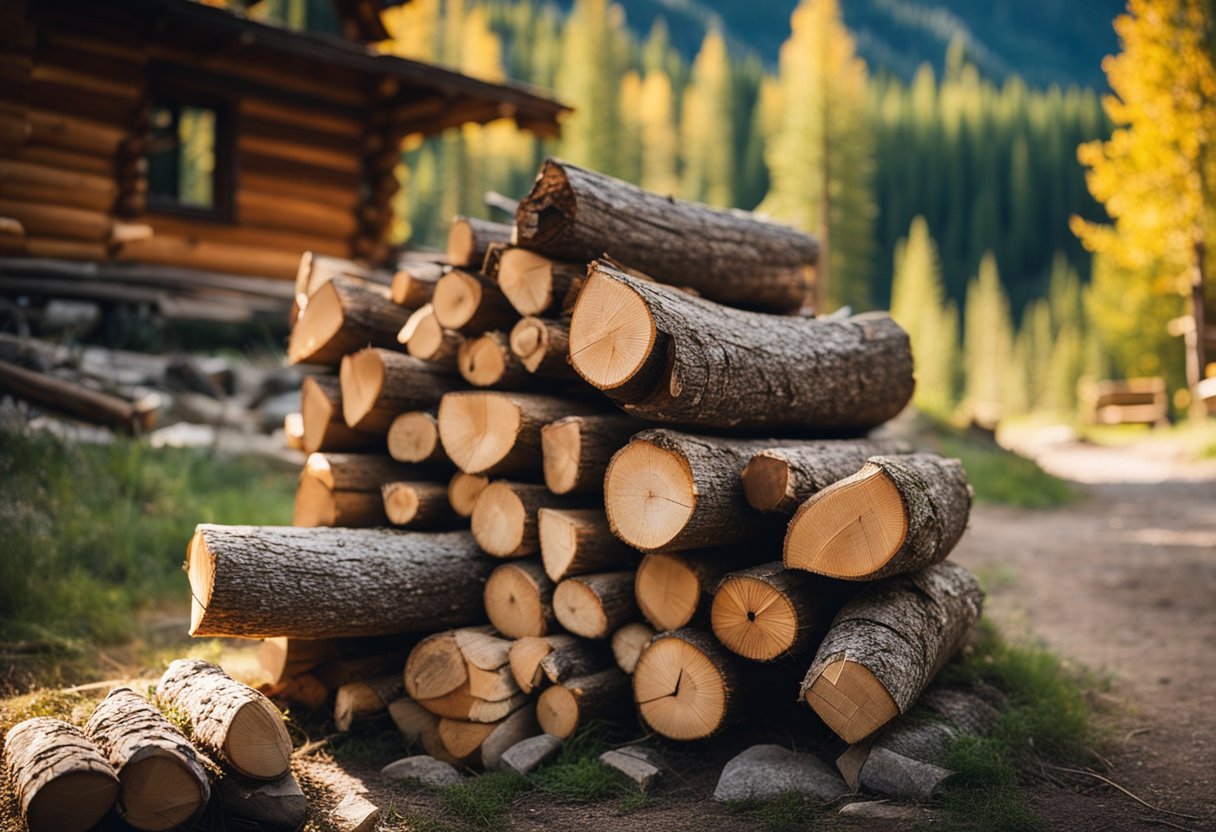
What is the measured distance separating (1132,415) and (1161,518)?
17.1 m

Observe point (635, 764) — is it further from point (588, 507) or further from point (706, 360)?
point (706, 360)

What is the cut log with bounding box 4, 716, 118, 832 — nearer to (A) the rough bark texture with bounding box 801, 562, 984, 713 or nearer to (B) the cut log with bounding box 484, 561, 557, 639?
(B) the cut log with bounding box 484, 561, 557, 639

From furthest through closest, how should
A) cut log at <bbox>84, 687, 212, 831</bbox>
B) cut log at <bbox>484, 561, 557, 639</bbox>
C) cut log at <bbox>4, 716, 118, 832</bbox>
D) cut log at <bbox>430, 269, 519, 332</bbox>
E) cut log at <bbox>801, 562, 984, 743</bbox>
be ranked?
cut log at <bbox>430, 269, 519, 332</bbox> → cut log at <bbox>484, 561, 557, 639</bbox> → cut log at <bbox>801, 562, 984, 743</bbox> → cut log at <bbox>84, 687, 212, 831</bbox> → cut log at <bbox>4, 716, 118, 832</bbox>

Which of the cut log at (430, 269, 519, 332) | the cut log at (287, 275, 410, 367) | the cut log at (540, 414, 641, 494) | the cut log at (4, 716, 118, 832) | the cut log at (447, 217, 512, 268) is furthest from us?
the cut log at (287, 275, 410, 367)

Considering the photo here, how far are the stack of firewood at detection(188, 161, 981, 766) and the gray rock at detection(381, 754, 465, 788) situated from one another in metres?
0.17

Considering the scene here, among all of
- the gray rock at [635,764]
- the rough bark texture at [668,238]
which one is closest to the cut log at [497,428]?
the rough bark texture at [668,238]

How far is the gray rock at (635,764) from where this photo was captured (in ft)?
12.1

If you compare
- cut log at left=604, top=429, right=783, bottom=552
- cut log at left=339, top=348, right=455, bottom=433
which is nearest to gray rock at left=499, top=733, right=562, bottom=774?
→ cut log at left=604, top=429, right=783, bottom=552

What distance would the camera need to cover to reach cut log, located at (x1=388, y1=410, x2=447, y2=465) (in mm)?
4559

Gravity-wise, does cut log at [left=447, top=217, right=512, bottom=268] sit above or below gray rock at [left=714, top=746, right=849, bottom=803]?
above

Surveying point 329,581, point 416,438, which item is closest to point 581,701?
point 329,581

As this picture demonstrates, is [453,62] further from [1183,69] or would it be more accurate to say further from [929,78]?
[929,78]

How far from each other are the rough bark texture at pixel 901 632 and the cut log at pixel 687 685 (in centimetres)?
36

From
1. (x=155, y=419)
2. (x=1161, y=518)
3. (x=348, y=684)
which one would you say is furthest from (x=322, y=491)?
(x=1161, y=518)
